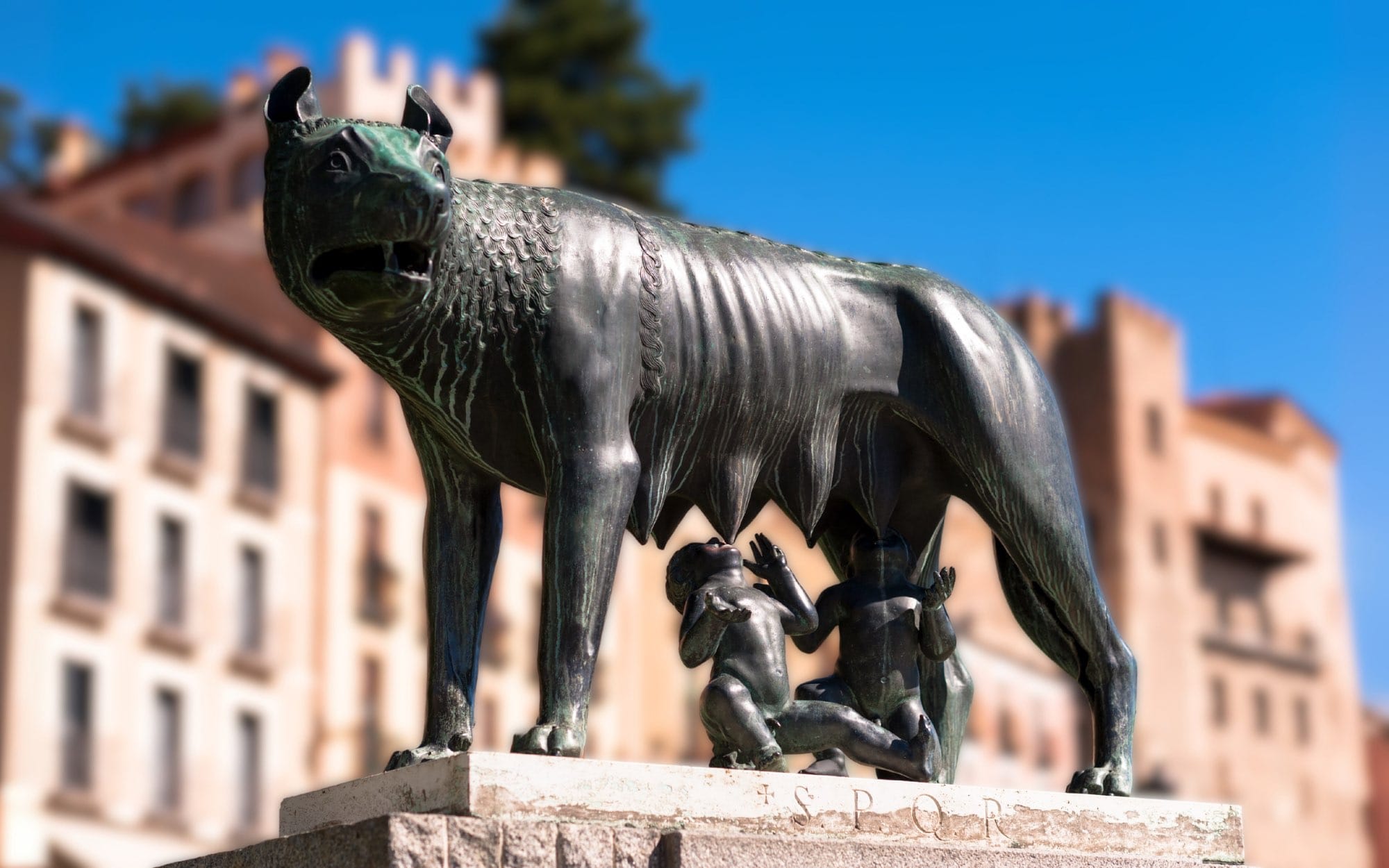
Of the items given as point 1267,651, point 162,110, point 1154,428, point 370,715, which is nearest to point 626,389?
point 370,715

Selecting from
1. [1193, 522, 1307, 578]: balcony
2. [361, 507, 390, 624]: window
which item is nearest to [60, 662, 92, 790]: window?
[361, 507, 390, 624]: window

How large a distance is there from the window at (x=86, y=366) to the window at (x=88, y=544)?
122 cm

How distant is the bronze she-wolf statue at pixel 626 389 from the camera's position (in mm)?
6406

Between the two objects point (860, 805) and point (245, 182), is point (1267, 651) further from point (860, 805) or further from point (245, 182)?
point (860, 805)

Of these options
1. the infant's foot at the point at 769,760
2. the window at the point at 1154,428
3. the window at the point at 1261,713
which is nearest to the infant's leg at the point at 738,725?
the infant's foot at the point at 769,760

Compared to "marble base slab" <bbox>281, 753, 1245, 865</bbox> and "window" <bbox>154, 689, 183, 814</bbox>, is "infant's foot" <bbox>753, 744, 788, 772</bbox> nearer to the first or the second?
"marble base slab" <bbox>281, 753, 1245, 865</bbox>

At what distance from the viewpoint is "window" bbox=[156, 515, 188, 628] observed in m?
39.0

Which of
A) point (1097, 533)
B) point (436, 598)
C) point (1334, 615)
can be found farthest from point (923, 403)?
point (1334, 615)

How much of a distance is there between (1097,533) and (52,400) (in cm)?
4251

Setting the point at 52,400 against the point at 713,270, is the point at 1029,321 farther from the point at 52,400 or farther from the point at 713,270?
the point at 713,270

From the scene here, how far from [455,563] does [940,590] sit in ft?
4.33

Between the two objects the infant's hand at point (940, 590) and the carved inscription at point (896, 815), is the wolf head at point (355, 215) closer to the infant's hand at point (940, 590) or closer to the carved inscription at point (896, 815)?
the carved inscription at point (896, 815)

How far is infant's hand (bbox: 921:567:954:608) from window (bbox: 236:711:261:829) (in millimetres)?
33249

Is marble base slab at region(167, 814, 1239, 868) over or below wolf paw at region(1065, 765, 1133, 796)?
below
